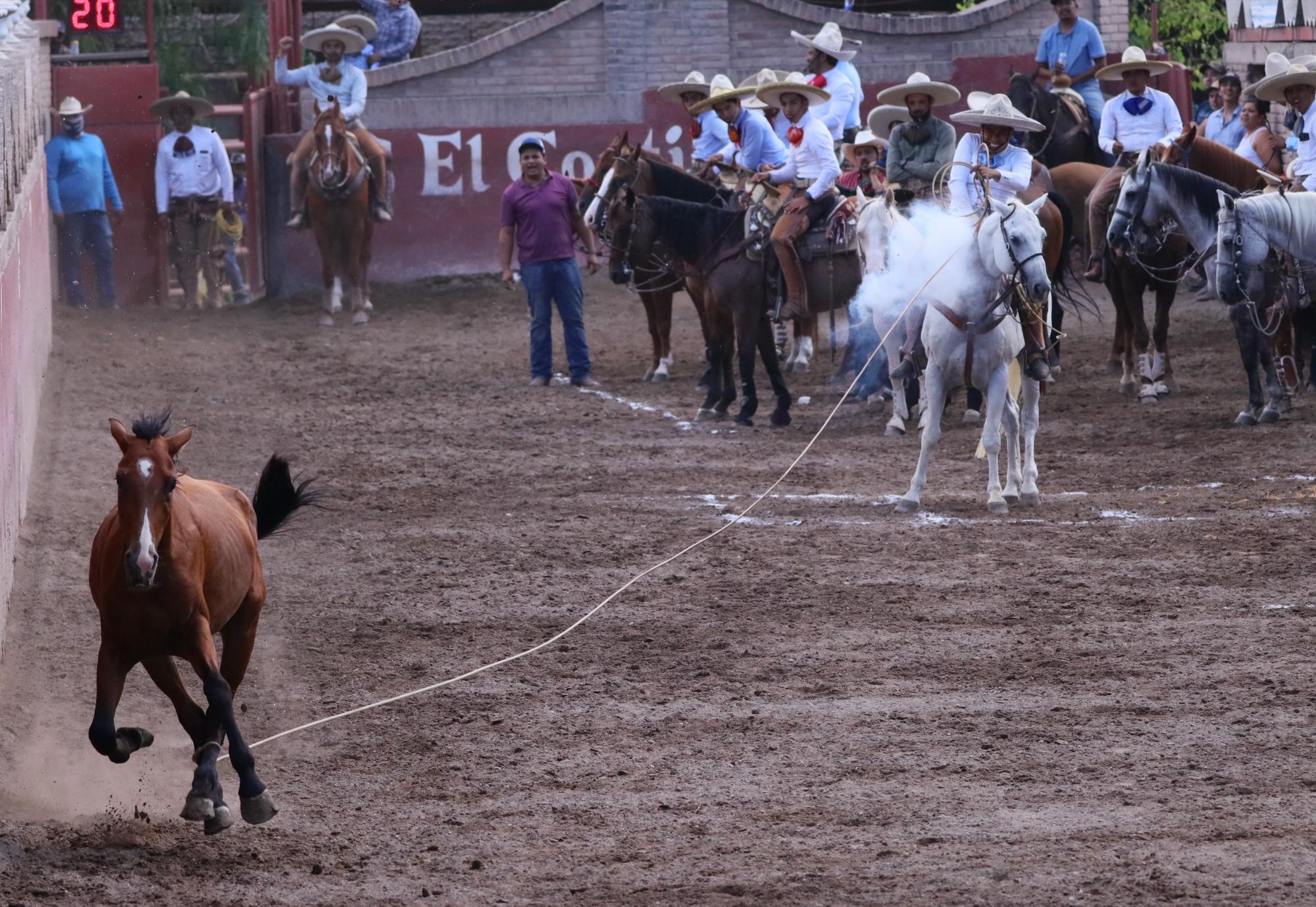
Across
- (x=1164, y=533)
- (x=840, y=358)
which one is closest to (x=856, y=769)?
(x=1164, y=533)

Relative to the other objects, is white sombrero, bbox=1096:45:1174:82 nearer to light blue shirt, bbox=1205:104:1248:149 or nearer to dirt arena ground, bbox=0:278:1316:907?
light blue shirt, bbox=1205:104:1248:149

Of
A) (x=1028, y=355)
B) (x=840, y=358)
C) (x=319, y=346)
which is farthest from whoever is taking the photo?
(x=319, y=346)

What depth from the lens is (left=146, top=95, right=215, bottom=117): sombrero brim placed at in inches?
832

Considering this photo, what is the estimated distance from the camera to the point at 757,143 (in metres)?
14.9

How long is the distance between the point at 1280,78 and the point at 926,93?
2819 mm

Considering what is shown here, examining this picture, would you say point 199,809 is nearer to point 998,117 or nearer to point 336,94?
point 998,117

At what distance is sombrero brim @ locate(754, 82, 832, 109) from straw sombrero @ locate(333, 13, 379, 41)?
1026cm

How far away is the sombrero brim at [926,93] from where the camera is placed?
14969mm

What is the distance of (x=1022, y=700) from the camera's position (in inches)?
296

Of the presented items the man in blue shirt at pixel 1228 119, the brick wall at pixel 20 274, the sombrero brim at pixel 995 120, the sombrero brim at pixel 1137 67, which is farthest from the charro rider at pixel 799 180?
the man in blue shirt at pixel 1228 119

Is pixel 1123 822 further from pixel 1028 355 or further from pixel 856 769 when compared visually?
pixel 1028 355

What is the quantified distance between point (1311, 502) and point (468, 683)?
5.83 meters

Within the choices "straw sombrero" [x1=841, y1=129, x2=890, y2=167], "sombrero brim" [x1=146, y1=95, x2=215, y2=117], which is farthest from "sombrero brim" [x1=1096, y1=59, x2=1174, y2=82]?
"sombrero brim" [x1=146, y1=95, x2=215, y2=117]

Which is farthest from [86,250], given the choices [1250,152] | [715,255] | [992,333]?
[992,333]
